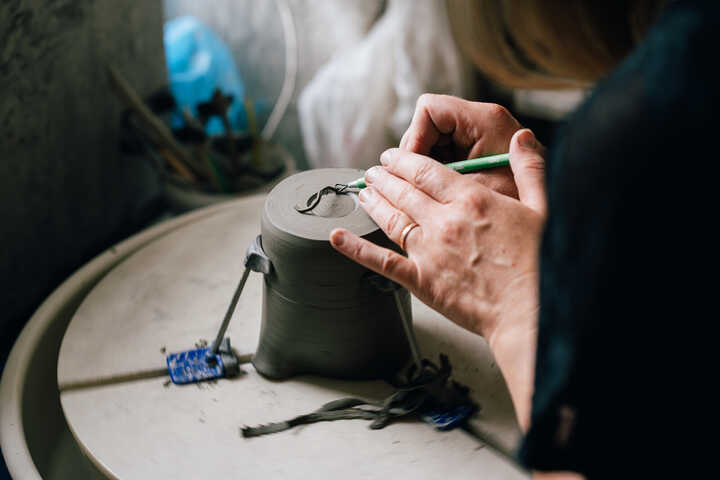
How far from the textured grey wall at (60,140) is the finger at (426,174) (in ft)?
3.21

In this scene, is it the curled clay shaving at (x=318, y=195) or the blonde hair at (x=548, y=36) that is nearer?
the curled clay shaving at (x=318, y=195)

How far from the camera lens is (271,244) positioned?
941 millimetres

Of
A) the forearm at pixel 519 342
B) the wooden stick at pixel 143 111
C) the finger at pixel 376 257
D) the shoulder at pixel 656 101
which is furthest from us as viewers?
the wooden stick at pixel 143 111

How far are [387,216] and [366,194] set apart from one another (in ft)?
0.23

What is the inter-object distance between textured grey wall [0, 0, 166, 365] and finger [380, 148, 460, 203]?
0.98m

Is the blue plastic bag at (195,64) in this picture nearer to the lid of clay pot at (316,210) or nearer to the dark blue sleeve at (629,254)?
the lid of clay pot at (316,210)

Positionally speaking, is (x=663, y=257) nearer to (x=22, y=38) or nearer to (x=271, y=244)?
(x=271, y=244)

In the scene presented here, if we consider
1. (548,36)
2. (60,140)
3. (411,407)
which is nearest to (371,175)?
(411,407)

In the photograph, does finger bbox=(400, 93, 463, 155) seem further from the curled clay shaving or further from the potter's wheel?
the potter's wheel

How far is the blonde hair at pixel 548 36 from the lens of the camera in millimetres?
1938

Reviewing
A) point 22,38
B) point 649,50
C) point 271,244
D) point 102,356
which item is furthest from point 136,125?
point 649,50

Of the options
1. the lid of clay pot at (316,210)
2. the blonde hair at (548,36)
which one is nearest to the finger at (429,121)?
the lid of clay pot at (316,210)

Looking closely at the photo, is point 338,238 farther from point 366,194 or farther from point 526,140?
point 526,140

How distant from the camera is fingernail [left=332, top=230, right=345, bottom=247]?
0.84 metres
